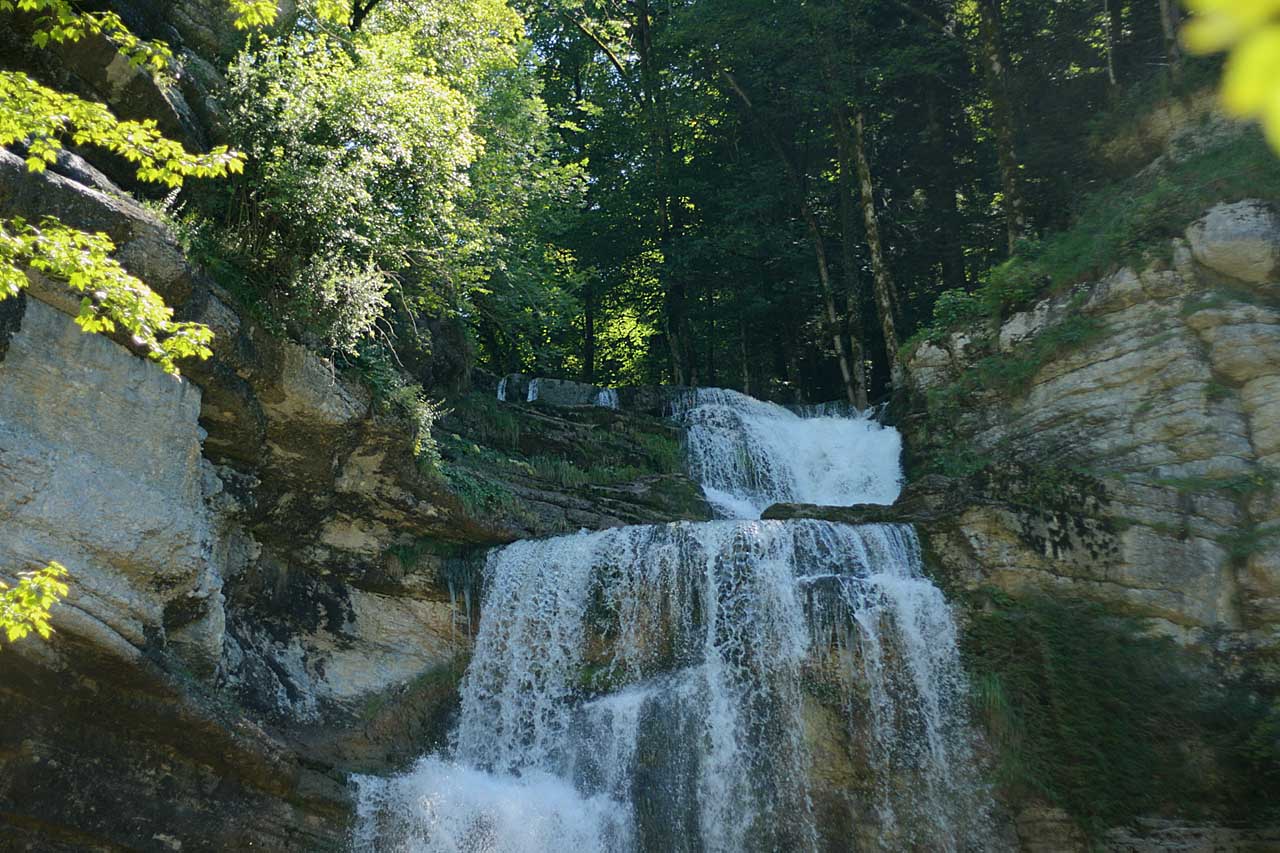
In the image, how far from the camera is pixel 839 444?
18641mm

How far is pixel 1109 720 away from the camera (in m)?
11.7

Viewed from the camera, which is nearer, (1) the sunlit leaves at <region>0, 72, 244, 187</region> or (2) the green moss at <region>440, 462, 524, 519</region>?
(1) the sunlit leaves at <region>0, 72, 244, 187</region>

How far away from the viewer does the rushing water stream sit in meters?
11.6

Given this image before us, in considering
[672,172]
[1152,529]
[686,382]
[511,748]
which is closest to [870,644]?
[1152,529]

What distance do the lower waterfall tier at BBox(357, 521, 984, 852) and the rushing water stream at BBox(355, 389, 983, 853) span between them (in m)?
0.02

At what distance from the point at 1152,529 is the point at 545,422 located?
404 inches

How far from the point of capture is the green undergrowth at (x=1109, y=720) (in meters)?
11.1

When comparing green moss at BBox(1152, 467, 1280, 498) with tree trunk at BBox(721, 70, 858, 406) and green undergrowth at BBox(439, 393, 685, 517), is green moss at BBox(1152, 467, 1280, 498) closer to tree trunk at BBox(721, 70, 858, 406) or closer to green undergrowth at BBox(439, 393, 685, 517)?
green undergrowth at BBox(439, 393, 685, 517)

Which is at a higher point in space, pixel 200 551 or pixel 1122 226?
pixel 1122 226

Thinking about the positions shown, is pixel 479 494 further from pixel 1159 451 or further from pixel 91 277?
pixel 1159 451

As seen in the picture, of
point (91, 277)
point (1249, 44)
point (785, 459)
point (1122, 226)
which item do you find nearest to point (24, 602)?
point (91, 277)

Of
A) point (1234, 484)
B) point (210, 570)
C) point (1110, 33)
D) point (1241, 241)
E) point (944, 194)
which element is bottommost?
point (210, 570)

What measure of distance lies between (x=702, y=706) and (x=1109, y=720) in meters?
4.64

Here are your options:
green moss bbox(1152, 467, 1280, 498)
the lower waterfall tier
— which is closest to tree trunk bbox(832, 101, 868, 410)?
the lower waterfall tier
